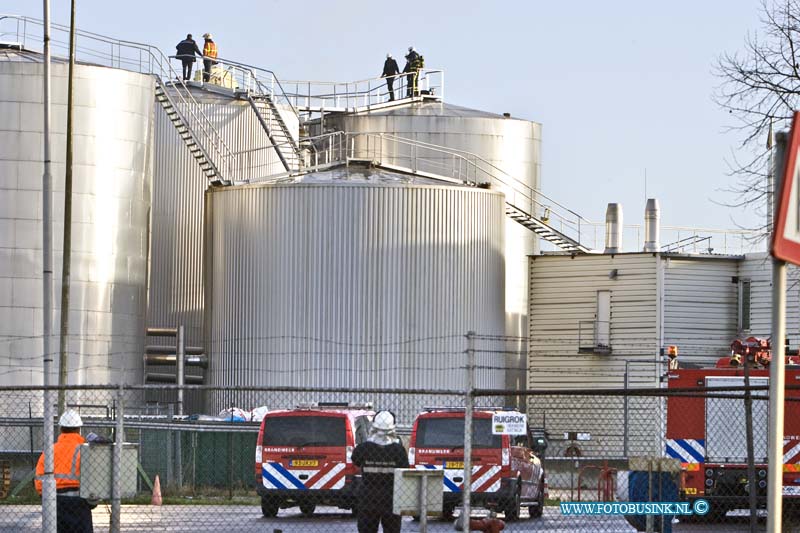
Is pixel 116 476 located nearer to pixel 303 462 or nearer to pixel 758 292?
pixel 303 462

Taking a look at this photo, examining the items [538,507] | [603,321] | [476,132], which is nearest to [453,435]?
[538,507]

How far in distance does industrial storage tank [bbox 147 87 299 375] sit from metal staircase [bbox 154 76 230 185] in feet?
10.3

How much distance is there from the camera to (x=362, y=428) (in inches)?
1083

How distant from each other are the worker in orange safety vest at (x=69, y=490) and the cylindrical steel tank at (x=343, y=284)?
28004mm

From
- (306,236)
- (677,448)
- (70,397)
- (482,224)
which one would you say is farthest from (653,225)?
(677,448)

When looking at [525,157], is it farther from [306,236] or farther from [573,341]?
[306,236]

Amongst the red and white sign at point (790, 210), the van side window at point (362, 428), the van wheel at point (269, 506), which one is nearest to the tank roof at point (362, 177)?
the van side window at point (362, 428)

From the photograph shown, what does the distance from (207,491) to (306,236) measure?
46.4 feet

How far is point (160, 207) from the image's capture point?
5372 cm

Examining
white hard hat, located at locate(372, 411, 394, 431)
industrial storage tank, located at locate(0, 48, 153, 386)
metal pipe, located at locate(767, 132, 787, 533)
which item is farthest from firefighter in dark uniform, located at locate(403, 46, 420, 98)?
metal pipe, located at locate(767, 132, 787, 533)

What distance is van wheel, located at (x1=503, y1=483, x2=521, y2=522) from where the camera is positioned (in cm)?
2536

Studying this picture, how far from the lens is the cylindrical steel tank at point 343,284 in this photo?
46094 mm

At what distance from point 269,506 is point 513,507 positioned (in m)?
3.94

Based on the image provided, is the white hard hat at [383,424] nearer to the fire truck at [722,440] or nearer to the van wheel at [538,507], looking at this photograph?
the fire truck at [722,440]
